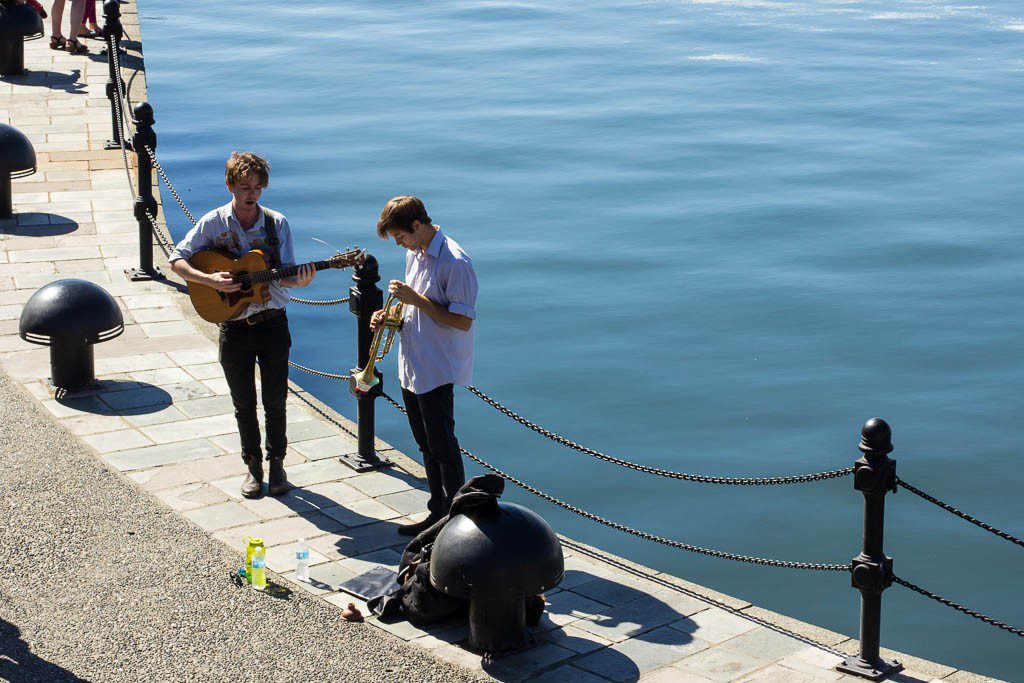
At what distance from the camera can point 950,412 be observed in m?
13.0

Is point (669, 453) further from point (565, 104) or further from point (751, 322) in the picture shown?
point (565, 104)

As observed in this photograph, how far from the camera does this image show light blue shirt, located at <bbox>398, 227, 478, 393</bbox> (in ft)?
22.9

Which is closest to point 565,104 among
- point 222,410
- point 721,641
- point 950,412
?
point 950,412

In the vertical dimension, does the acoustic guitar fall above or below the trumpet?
above

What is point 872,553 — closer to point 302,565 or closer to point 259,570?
point 302,565

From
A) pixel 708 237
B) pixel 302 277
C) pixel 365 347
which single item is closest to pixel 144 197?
pixel 365 347

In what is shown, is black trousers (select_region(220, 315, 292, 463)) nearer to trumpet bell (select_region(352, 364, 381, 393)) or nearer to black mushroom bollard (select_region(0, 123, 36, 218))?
trumpet bell (select_region(352, 364, 381, 393))

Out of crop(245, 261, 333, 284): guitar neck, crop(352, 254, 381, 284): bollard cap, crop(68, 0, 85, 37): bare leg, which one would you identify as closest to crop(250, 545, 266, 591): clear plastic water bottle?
crop(245, 261, 333, 284): guitar neck

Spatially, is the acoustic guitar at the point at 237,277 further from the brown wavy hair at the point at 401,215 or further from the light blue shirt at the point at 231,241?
the brown wavy hair at the point at 401,215

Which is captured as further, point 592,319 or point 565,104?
point 565,104

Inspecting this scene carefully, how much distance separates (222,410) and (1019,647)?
5760 millimetres

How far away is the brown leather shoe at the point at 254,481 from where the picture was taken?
8211mm

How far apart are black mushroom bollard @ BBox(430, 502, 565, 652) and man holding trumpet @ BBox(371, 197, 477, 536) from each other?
878 mm

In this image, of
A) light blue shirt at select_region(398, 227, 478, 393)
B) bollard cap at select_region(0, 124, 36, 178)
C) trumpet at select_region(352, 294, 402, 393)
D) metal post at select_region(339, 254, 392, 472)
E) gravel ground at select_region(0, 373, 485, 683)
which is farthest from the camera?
bollard cap at select_region(0, 124, 36, 178)
